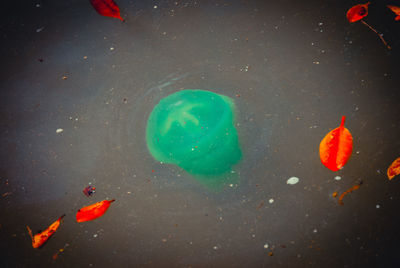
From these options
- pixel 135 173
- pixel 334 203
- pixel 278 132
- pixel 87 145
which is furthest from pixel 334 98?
pixel 87 145

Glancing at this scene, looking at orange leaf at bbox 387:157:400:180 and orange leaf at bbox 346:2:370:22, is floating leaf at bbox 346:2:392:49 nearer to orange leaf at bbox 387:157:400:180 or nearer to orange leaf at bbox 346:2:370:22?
orange leaf at bbox 346:2:370:22

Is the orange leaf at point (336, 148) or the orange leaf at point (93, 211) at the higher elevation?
the orange leaf at point (93, 211)

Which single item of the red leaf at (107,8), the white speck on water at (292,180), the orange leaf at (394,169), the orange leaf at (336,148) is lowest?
the orange leaf at (394,169)

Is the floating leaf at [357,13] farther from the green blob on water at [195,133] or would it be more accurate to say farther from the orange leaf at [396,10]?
the green blob on water at [195,133]

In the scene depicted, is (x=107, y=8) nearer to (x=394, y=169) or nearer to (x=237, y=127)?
(x=237, y=127)

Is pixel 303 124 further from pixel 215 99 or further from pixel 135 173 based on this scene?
pixel 135 173

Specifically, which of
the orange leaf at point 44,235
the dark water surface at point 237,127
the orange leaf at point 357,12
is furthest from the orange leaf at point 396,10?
the orange leaf at point 44,235

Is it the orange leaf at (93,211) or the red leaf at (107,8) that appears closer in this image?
the orange leaf at (93,211)
